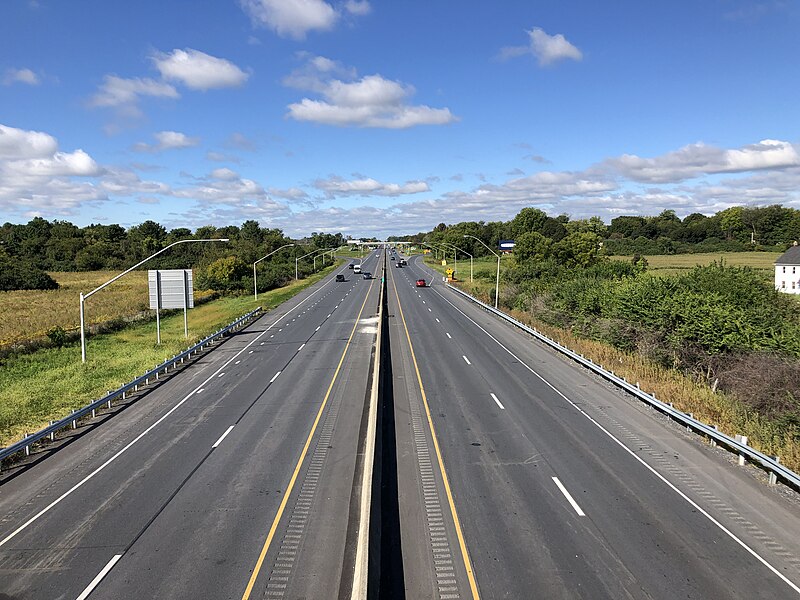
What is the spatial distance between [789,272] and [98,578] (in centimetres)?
8900

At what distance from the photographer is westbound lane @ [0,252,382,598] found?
1152 cm

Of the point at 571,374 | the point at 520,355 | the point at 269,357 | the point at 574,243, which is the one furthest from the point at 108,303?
the point at 574,243

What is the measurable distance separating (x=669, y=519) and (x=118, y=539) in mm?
13157

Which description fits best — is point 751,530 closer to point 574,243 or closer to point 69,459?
point 69,459

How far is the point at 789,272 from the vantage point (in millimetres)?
75938

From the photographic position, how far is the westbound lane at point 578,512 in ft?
35.6

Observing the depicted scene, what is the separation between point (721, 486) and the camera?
1537 cm

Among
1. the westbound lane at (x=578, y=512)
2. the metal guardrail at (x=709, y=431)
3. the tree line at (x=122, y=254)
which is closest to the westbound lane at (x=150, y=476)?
the westbound lane at (x=578, y=512)

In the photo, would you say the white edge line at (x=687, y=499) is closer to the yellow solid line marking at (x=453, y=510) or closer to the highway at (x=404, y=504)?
the highway at (x=404, y=504)

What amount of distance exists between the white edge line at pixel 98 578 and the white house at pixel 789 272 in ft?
280

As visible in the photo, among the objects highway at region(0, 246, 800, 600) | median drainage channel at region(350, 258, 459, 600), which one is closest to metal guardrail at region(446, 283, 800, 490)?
highway at region(0, 246, 800, 600)

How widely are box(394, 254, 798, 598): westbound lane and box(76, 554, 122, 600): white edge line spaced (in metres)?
7.65

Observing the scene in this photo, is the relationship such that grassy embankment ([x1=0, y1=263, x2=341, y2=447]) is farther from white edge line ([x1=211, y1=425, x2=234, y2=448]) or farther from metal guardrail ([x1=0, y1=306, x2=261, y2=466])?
white edge line ([x1=211, y1=425, x2=234, y2=448])

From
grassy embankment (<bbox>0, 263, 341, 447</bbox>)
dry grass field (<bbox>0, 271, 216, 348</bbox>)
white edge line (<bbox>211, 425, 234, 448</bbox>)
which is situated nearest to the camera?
white edge line (<bbox>211, 425, 234, 448</bbox>)
